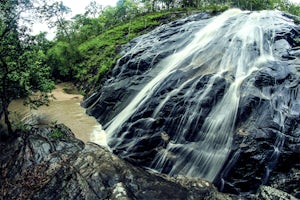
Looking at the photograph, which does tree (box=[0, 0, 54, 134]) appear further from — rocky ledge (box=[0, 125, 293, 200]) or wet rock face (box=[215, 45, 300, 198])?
wet rock face (box=[215, 45, 300, 198])

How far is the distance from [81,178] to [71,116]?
28.7ft

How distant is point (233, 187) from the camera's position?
31.2 ft

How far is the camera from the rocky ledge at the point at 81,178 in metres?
8.98

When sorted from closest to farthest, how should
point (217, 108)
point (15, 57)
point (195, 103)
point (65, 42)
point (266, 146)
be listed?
1. point (266, 146)
2. point (217, 108)
3. point (195, 103)
4. point (15, 57)
5. point (65, 42)

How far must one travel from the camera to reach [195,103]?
12094 mm

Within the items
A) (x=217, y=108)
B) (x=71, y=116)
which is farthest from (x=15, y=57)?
(x=217, y=108)

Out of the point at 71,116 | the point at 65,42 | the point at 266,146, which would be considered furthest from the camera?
the point at 65,42

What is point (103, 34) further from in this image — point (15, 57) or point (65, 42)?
point (15, 57)

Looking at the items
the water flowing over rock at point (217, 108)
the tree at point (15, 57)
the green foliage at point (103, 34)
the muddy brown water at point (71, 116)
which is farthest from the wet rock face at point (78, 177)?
the green foliage at point (103, 34)

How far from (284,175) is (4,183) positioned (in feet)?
29.6

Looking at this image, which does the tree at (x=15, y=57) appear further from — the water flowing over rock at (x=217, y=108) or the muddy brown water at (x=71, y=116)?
the water flowing over rock at (x=217, y=108)

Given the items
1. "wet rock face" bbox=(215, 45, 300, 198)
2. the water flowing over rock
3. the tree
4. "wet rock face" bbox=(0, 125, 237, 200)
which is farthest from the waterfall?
the tree

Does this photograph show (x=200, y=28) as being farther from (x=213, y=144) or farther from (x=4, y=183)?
(x=4, y=183)

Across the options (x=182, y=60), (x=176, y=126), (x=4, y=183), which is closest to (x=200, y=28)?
(x=182, y=60)
